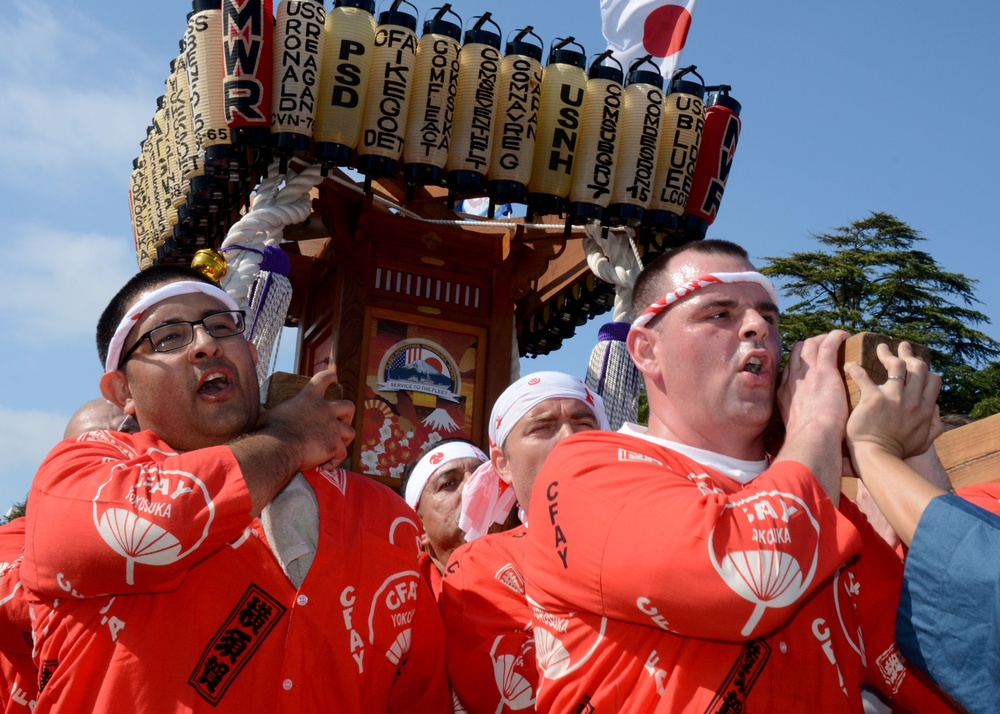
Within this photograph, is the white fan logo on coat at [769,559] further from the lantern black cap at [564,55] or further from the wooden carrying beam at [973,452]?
the lantern black cap at [564,55]

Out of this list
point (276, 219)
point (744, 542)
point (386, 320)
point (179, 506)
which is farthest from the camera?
point (386, 320)

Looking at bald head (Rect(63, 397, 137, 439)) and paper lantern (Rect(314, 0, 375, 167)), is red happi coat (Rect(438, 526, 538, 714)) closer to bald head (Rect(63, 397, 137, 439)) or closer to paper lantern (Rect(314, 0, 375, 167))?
bald head (Rect(63, 397, 137, 439))

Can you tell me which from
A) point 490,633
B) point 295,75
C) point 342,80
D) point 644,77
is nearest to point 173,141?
point 295,75

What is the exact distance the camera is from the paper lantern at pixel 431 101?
6.72 m

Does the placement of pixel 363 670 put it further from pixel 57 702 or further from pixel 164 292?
pixel 164 292

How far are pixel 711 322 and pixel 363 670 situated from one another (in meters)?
1.08

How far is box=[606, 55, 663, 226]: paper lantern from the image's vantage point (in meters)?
7.23

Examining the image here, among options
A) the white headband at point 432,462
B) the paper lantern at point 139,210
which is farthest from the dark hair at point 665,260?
the paper lantern at point 139,210

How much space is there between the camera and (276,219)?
634 centimetres

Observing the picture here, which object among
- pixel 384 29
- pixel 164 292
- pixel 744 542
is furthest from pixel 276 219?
pixel 744 542

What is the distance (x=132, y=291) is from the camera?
8.54ft

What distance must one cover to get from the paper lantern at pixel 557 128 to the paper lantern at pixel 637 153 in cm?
37

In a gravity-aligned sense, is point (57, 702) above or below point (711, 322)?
below

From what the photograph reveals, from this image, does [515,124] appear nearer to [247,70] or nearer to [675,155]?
[675,155]
